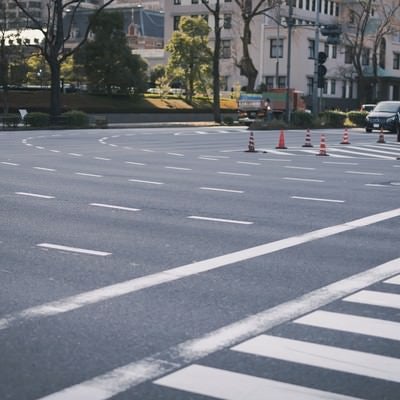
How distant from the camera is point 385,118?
4538cm

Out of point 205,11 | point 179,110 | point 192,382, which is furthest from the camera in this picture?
point 205,11

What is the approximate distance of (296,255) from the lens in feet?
30.5

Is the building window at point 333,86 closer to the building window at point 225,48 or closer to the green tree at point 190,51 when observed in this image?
the building window at point 225,48

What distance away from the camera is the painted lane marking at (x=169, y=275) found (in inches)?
268

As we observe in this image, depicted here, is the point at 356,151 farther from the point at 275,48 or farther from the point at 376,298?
the point at 275,48

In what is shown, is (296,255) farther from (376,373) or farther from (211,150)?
(211,150)

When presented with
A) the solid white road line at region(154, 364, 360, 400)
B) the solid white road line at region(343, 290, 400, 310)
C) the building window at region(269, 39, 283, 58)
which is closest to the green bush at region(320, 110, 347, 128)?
the building window at region(269, 39, 283, 58)

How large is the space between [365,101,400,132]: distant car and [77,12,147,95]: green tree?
26633 mm

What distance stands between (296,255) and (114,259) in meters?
1.94

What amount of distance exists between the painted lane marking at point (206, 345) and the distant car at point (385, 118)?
125ft

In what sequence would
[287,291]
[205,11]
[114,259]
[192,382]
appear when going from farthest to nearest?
[205,11] < [114,259] < [287,291] < [192,382]

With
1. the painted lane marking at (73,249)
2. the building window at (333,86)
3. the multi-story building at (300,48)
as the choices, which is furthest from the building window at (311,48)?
the painted lane marking at (73,249)

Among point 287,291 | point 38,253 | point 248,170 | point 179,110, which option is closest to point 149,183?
point 248,170

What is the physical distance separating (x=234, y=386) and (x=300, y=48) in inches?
3192
